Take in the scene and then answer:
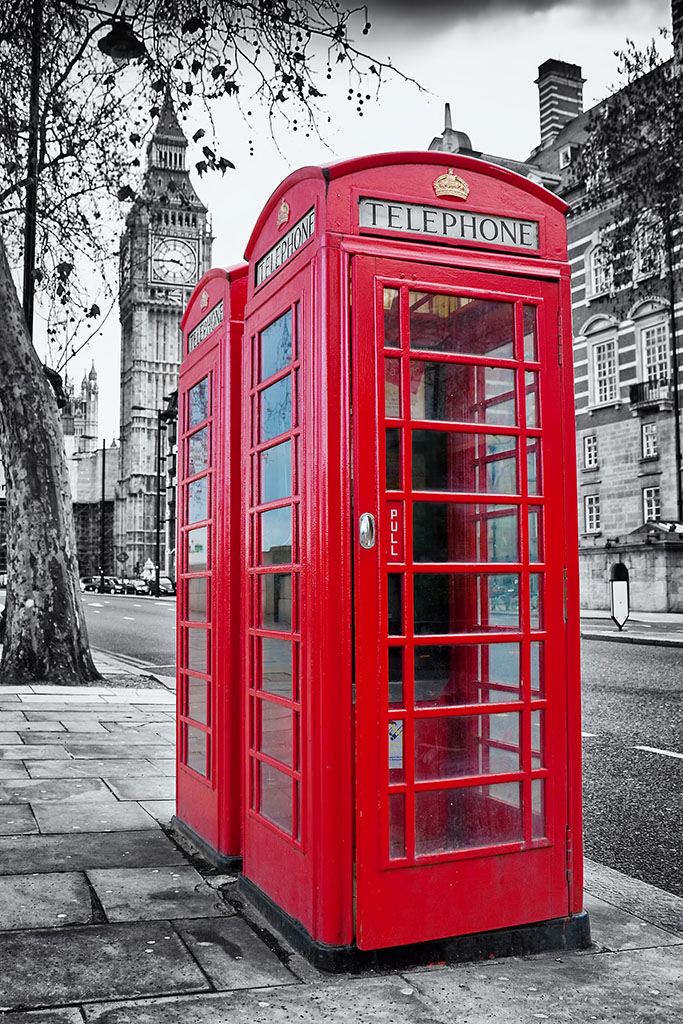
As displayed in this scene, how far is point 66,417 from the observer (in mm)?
122938

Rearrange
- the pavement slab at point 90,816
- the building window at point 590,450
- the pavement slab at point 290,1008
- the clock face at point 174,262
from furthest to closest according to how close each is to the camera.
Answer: the clock face at point 174,262
the building window at point 590,450
the pavement slab at point 90,816
the pavement slab at point 290,1008

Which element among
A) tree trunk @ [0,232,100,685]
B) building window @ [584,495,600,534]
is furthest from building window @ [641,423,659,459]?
tree trunk @ [0,232,100,685]

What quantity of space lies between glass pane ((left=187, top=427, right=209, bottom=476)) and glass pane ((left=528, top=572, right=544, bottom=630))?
182 centimetres

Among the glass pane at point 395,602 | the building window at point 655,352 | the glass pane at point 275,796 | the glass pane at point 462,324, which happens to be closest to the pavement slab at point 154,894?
the glass pane at point 275,796

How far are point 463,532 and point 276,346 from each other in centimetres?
103

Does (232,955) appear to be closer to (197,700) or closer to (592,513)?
(197,700)

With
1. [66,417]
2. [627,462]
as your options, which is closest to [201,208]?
[66,417]

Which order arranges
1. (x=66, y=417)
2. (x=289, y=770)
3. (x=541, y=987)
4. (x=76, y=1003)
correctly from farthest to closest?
(x=66, y=417) < (x=289, y=770) < (x=541, y=987) < (x=76, y=1003)

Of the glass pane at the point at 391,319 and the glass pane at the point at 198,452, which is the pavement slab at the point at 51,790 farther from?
the glass pane at the point at 391,319

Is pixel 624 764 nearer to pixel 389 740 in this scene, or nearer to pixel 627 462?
pixel 389 740

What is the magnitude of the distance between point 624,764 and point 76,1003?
521 centimetres

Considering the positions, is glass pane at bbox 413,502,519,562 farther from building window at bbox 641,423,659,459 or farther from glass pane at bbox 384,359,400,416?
building window at bbox 641,423,659,459

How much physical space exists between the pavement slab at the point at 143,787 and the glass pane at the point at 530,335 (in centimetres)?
356

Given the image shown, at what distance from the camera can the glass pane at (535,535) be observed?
348cm
